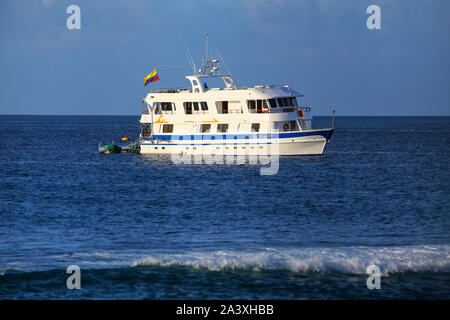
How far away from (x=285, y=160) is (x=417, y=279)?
3337cm

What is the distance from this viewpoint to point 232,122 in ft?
171

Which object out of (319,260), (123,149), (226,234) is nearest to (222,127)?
(123,149)

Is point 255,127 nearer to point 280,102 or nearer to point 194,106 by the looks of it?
point 280,102

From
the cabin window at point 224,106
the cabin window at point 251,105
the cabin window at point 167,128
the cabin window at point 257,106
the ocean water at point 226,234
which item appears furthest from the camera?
the cabin window at point 167,128

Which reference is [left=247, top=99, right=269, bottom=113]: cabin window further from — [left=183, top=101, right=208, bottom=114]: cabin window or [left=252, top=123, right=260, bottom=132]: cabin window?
[left=183, top=101, right=208, bottom=114]: cabin window

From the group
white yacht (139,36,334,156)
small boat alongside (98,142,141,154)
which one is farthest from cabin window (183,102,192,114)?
small boat alongside (98,142,141,154)

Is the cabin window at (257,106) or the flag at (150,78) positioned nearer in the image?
the cabin window at (257,106)

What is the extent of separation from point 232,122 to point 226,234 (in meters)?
28.4

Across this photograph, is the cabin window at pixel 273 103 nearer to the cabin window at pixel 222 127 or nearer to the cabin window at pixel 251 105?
the cabin window at pixel 251 105

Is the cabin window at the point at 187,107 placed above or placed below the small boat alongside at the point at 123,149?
above

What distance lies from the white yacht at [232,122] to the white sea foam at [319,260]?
30044 millimetres

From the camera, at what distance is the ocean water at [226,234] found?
17.8m

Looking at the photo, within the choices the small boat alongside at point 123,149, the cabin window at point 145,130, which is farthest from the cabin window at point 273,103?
the small boat alongside at point 123,149
